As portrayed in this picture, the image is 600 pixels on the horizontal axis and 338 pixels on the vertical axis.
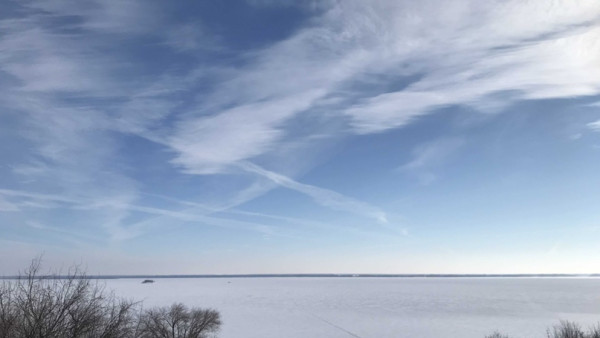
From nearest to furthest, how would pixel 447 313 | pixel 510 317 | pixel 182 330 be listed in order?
1. pixel 182 330
2. pixel 510 317
3. pixel 447 313

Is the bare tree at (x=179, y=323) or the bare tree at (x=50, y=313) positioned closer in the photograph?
the bare tree at (x=50, y=313)

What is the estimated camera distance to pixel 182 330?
5850 cm

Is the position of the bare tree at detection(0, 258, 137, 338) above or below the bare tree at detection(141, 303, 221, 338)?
above

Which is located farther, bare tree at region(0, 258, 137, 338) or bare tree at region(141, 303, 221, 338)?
bare tree at region(141, 303, 221, 338)

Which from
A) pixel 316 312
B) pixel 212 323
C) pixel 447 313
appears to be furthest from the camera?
pixel 316 312

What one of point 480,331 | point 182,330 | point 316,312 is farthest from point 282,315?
point 182,330

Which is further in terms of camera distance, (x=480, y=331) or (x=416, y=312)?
(x=416, y=312)

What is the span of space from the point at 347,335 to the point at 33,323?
228 ft

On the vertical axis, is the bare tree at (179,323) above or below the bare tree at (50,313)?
below

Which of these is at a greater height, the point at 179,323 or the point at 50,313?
the point at 50,313

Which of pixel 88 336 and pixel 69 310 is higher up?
pixel 69 310

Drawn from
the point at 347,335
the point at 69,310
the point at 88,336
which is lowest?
the point at 347,335

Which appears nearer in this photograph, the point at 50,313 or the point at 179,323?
the point at 50,313

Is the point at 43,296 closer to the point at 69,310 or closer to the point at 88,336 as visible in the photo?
the point at 69,310
